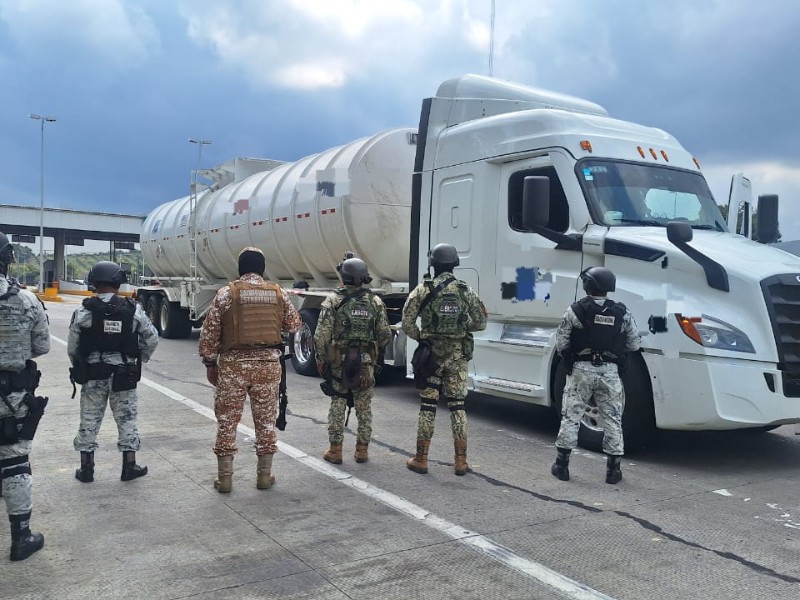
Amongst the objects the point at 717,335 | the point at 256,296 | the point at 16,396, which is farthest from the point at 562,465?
the point at 16,396

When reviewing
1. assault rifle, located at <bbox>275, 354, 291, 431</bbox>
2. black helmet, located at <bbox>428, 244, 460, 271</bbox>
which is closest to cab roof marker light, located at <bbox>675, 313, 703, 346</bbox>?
black helmet, located at <bbox>428, 244, 460, 271</bbox>

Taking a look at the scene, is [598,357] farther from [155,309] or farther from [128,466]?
[155,309]

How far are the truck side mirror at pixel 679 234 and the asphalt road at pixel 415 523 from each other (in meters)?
1.89

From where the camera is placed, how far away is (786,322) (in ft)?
18.7

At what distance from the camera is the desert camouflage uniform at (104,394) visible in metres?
5.23

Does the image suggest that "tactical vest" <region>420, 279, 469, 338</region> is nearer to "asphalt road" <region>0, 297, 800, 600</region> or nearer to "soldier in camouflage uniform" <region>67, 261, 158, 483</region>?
"asphalt road" <region>0, 297, 800, 600</region>

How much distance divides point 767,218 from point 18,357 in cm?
681

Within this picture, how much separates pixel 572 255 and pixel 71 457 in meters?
4.69

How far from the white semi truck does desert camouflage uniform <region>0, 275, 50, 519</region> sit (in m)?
4.16

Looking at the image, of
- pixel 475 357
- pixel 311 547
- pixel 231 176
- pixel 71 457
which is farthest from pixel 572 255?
pixel 231 176

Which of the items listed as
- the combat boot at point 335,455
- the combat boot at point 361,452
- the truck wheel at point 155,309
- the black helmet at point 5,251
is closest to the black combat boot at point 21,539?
the black helmet at point 5,251

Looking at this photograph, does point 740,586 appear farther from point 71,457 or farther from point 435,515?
point 71,457

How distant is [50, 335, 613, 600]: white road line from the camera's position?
11.7ft

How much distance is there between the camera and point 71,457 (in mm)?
6012
